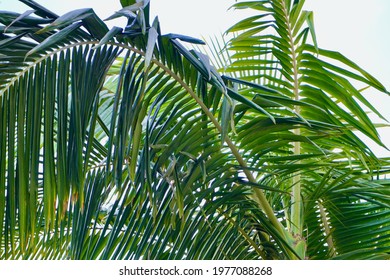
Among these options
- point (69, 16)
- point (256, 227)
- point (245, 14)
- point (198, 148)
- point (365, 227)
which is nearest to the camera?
point (69, 16)

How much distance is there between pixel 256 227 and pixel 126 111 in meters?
0.38

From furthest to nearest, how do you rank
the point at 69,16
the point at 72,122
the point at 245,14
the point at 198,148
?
the point at 245,14 < the point at 198,148 < the point at 72,122 < the point at 69,16

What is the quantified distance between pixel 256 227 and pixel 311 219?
0.23 metres

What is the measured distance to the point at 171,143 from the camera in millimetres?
691

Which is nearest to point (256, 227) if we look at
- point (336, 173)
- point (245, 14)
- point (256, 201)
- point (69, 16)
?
point (256, 201)

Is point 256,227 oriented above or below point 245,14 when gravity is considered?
below

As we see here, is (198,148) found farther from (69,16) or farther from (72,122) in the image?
(69,16)

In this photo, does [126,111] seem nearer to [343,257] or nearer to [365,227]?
[343,257]

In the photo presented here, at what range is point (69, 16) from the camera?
478mm

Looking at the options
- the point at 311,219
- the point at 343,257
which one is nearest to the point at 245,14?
the point at 311,219

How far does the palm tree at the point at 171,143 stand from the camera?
57 centimetres

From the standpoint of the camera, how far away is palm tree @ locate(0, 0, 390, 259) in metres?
0.57

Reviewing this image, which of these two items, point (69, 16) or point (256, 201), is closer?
point (69, 16)
